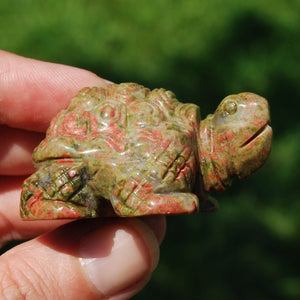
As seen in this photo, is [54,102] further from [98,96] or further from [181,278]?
[181,278]

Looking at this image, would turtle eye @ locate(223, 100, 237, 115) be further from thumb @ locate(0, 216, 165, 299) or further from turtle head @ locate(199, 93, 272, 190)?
thumb @ locate(0, 216, 165, 299)

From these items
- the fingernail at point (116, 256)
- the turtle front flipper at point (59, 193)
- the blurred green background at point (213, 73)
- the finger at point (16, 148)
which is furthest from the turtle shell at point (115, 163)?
the blurred green background at point (213, 73)

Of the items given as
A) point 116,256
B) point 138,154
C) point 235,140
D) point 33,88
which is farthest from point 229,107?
point 33,88

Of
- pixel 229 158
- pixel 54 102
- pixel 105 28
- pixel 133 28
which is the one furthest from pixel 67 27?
pixel 229 158

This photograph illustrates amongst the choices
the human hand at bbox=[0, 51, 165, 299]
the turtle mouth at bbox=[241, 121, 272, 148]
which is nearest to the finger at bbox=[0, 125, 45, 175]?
the human hand at bbox=[0, 51, 165, 299]

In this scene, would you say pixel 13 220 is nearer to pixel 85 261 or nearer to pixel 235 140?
pixel 85 261
